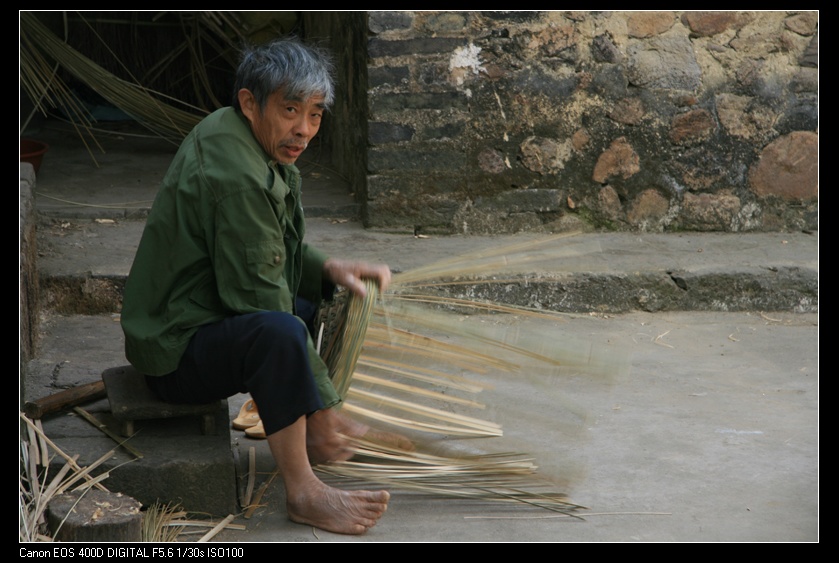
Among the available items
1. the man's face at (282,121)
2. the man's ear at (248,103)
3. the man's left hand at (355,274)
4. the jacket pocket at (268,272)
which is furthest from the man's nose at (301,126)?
the man's left hand at (355,274)

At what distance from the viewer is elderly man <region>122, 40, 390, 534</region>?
7.66ft

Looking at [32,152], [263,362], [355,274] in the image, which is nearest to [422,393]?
[355,274]

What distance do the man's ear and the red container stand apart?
298 cm

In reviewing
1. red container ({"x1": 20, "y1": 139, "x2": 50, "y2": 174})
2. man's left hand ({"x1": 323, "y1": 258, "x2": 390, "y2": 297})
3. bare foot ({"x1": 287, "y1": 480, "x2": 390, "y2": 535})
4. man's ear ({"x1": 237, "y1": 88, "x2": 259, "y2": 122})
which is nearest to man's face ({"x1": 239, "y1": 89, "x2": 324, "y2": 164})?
man's ear ({"x1": 237, "y1": 88, "x2": 259, "y2": 122})

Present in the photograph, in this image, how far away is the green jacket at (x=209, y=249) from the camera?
7.68ft

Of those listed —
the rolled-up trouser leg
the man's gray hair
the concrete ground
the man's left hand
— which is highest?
the man's gray hair

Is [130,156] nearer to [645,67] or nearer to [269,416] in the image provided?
[645,67]

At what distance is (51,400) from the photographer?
8.66 ft

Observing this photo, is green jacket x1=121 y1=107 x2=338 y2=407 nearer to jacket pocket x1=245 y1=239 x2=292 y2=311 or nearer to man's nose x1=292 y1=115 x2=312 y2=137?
jacket pocket x1=245 y1=239 x2=292 y2=311

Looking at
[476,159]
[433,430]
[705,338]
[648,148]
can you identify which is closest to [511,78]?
[476,159]

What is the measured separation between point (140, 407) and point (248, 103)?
79 cm

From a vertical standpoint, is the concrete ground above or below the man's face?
below

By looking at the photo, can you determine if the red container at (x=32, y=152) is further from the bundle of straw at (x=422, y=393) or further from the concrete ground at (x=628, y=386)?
the bundle of straw at (x=422, y=393)

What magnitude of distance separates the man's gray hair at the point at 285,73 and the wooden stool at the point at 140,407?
0.77 m
